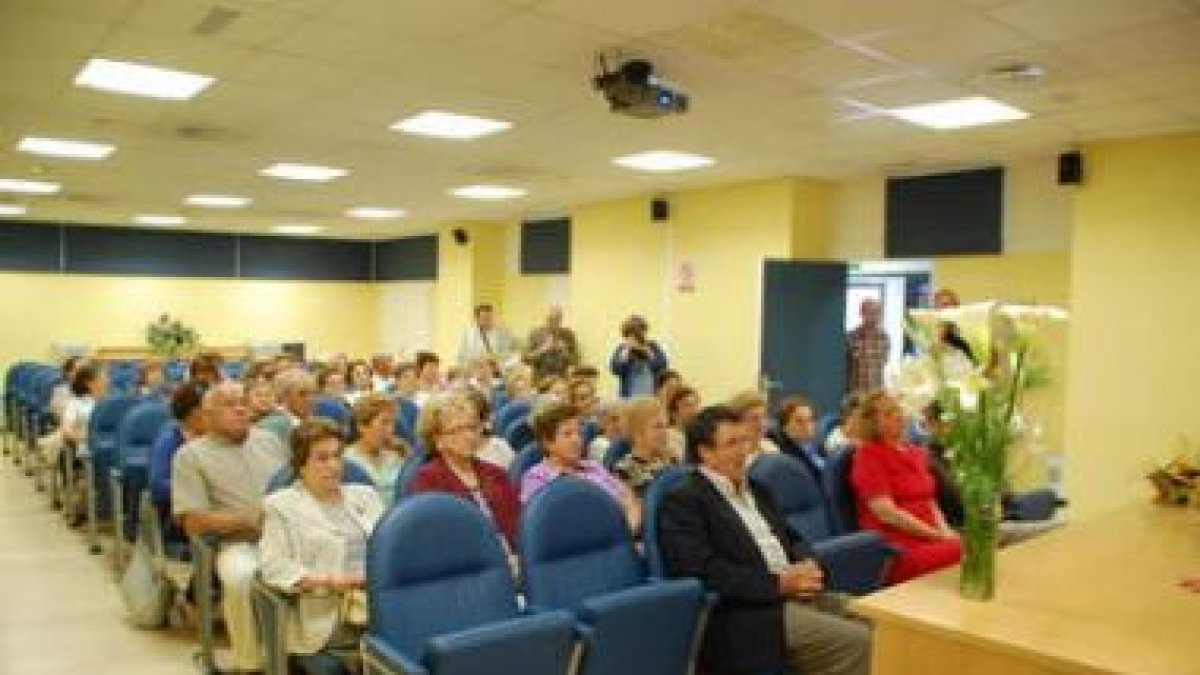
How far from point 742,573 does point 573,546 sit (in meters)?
0.56

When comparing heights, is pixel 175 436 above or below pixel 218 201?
→ below

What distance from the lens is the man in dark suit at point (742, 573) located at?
304 centimetres

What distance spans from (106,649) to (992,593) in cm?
381

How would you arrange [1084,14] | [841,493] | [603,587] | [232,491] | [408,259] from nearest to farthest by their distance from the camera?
[603,587] < [1084,14] < [232,491] < [841,493] < [408,259]

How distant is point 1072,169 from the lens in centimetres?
655

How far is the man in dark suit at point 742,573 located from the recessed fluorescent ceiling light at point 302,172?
19.4ft

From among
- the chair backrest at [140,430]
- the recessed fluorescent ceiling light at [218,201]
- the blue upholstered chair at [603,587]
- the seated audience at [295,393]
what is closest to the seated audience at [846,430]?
the blue upholstered chair at [603,587]

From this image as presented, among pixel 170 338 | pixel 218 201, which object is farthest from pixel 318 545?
pixel 170 338

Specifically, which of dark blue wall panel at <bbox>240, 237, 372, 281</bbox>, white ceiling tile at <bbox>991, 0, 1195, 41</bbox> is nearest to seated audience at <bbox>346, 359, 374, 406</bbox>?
white ceiling tile at <bbox>991, 0, 1195, 41</bbox>

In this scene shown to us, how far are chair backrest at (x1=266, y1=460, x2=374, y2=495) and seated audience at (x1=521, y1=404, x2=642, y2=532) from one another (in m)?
0.64

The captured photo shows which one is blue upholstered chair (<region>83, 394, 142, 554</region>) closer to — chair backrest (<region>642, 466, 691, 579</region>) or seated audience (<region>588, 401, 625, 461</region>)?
seated audience (<region>588, 401, 625, 461</region>)

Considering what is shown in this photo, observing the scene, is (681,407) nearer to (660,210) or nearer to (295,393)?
(295,393)

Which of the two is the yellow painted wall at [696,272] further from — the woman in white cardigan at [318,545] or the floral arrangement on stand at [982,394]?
the floral arrangement on stand at [982,394]

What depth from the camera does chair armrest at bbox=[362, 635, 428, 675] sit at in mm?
2439
